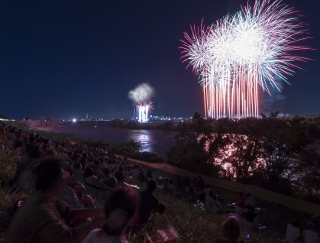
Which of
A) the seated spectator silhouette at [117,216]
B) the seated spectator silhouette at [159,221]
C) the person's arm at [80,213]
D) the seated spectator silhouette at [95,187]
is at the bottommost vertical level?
the seated spectator silhouette at [159,221]

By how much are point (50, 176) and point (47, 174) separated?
0.11 feet

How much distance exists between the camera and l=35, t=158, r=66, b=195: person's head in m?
3.05

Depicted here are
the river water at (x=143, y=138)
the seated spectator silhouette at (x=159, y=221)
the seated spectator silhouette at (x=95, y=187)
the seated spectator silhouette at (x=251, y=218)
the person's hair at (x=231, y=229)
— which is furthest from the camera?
the river water at (x=143, y=138)

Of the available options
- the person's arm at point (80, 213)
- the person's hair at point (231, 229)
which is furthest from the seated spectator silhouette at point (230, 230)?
the person's arm at point (80, 213)

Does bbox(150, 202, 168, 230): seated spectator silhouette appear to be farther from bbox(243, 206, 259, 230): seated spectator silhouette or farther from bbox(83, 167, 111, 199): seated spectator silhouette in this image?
bbox(243, 206, 259, 230): seated spectator silhouette

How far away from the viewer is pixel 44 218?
2.88 metres

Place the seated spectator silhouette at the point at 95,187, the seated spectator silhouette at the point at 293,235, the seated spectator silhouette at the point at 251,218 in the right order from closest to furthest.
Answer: the seated spectator silhouette at the point at 95,187 → the seated spectator silhouette at the point at 293,235 → the seated spectator silhouette at the point at 251,218

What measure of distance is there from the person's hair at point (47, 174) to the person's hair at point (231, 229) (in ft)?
7.17

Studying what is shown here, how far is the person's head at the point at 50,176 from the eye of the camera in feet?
10.0

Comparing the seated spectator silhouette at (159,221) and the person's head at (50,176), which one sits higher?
the person's head at (50,176)

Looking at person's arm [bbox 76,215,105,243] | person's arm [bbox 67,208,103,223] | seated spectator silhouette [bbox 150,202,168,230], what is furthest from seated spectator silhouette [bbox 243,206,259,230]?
person's arm [bbox 76,215,105,243]

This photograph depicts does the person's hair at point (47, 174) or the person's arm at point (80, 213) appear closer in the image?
the person's hair at point (47, 174)

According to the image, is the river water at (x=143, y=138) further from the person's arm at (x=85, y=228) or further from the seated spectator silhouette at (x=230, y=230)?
the person's arm at (x=85, y=228)

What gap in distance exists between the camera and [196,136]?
83.5 feet
